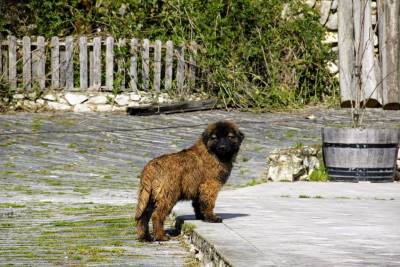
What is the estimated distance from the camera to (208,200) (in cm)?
838

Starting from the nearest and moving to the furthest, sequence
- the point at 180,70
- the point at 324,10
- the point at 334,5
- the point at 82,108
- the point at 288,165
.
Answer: the point at 288,165
the point at 82,108
the point at 180,70
the point at 334,5
the point at 324,10

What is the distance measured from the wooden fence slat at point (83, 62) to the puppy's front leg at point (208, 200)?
1105cm

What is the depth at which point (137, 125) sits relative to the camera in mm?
16766

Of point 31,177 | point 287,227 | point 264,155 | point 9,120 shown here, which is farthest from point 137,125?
point 287,227

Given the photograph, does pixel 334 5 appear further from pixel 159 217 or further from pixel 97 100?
pixel 159 217

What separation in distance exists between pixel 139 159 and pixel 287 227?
19.3ft

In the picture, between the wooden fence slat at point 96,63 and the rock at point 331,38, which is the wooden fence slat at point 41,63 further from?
the rock at point 331,38

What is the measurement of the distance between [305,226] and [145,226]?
1.34m

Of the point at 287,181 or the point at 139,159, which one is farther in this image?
the point at 139,159

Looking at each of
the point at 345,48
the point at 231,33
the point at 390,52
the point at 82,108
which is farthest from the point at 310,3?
the point at 82,108

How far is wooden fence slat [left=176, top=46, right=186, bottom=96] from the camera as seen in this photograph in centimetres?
1944

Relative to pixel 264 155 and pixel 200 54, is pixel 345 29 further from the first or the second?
pixel 264 155

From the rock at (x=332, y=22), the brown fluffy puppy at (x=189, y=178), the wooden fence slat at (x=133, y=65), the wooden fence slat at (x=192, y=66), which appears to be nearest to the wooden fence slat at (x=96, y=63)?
the wooden fence slat at (x=133, y=65)

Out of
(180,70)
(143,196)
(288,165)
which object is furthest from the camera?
(180,70)
